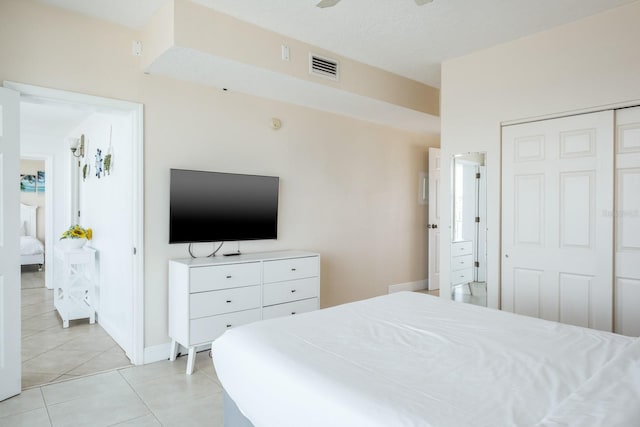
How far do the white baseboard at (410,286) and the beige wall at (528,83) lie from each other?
157 cm

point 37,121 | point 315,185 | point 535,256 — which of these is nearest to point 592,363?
point 535,256

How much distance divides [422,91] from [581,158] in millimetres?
2011

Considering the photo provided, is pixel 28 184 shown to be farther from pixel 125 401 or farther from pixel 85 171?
pixel 125 401

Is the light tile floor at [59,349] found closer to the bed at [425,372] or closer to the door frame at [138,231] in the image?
the door frame at [138,231]

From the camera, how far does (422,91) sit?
4.61 meters

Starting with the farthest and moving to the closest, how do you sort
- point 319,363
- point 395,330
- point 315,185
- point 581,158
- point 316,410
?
1. point 315,185
2. point 581,158
3. point 395,330
4. point 319,363
5. point 316,410

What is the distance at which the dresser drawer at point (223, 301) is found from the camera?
3105 millimetres

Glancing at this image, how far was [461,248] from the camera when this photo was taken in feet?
12.6

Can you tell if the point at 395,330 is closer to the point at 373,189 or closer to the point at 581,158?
the point at 581,158

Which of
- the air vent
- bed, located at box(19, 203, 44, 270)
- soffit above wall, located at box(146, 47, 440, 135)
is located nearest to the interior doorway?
soffit above wall, located at box(146, 47, 440, 135)

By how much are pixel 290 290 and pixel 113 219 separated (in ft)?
6.24

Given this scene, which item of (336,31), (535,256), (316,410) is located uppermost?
(336,31)

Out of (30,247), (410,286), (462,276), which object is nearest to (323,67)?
(462,276)

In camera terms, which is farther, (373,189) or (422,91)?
(373,189)
